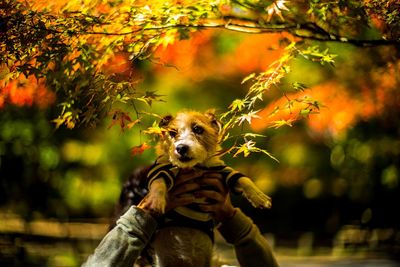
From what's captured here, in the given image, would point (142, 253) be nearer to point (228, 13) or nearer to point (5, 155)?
point (228, 13)

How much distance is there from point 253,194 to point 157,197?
0.53 metres

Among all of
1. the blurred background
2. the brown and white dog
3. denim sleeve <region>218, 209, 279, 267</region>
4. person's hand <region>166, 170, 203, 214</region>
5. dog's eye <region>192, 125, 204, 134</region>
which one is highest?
dog's eye <region>192, 125, 204, 134</region>

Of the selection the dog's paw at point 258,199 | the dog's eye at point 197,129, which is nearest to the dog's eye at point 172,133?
the dog's eye at point 197,129

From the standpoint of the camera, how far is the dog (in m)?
2.79

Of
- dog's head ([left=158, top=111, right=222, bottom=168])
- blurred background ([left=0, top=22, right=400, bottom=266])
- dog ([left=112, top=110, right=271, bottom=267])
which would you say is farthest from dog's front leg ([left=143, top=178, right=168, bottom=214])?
blurred background ([left=0, top=22, right=400, bottom=266])

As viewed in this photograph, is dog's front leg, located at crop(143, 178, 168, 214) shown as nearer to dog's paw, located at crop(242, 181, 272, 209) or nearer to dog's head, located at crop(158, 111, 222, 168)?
dog's head, located at crop(158, 111, 222, 168)

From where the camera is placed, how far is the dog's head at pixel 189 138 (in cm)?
280

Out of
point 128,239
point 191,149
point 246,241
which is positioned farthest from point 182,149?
point 246,241

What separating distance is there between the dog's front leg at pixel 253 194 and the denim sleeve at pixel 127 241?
1.74 feet

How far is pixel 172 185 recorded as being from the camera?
2.88 meters

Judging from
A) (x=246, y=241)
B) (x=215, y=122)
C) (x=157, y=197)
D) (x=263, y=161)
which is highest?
(x=215, y=122)

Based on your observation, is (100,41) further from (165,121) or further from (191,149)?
(191,149)

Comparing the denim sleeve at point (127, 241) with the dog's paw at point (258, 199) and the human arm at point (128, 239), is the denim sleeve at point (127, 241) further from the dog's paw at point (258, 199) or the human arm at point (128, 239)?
the dog's paw at point (258, 199)

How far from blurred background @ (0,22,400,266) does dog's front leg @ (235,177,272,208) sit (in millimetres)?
2847
